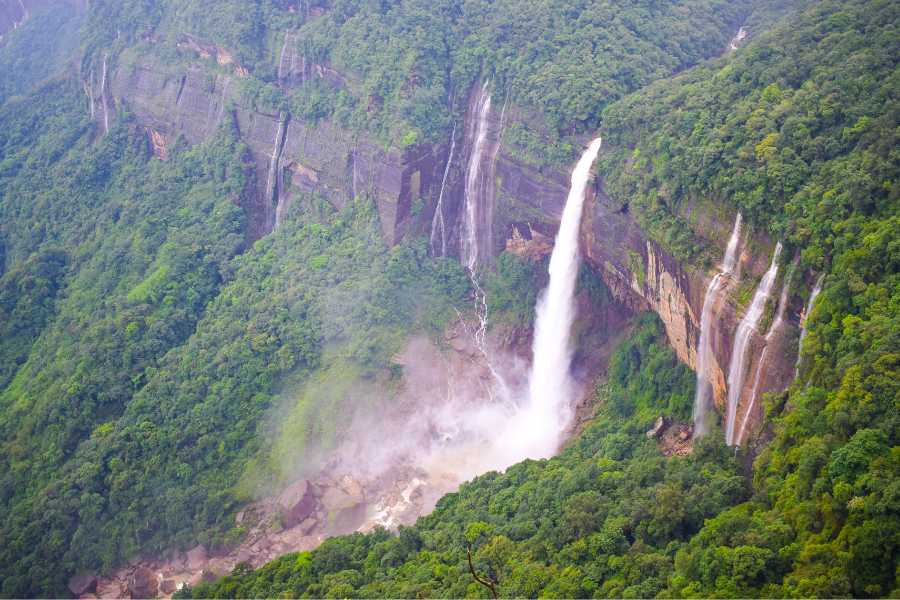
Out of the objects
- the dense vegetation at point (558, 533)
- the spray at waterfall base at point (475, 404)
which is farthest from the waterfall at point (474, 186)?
the dense vegetation at point (558, 533)

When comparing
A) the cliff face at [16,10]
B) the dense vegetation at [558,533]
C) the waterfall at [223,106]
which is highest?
the cliff face at [16,10]

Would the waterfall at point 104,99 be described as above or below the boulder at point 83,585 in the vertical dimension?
above

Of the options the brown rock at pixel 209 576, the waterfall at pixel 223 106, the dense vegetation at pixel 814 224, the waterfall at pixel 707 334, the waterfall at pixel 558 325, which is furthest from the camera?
the waterfall at pixel 223 106

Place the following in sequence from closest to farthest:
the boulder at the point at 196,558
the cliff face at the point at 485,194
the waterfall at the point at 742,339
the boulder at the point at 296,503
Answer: the waterfall at the point at 742,339
the cliff face at the point at 485,194
the boulder at the point at 196,558
the boulder at the point at 296,503

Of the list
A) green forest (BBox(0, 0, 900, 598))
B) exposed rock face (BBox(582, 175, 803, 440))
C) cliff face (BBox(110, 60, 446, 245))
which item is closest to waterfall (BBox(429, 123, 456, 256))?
cliff face (BBox(110, 60, 446, 245))

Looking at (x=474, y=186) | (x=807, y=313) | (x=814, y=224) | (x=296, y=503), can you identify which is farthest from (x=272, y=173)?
(x=807, y=313)

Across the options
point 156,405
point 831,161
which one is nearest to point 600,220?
point 831,161

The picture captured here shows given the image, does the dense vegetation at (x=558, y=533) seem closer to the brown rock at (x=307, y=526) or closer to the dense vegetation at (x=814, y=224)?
the dense vegetation at (x=814, y=224)

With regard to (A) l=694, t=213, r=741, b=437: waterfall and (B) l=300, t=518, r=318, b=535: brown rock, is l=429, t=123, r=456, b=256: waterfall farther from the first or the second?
(A) l=694, t=213, r=741, b=437: waterfall
